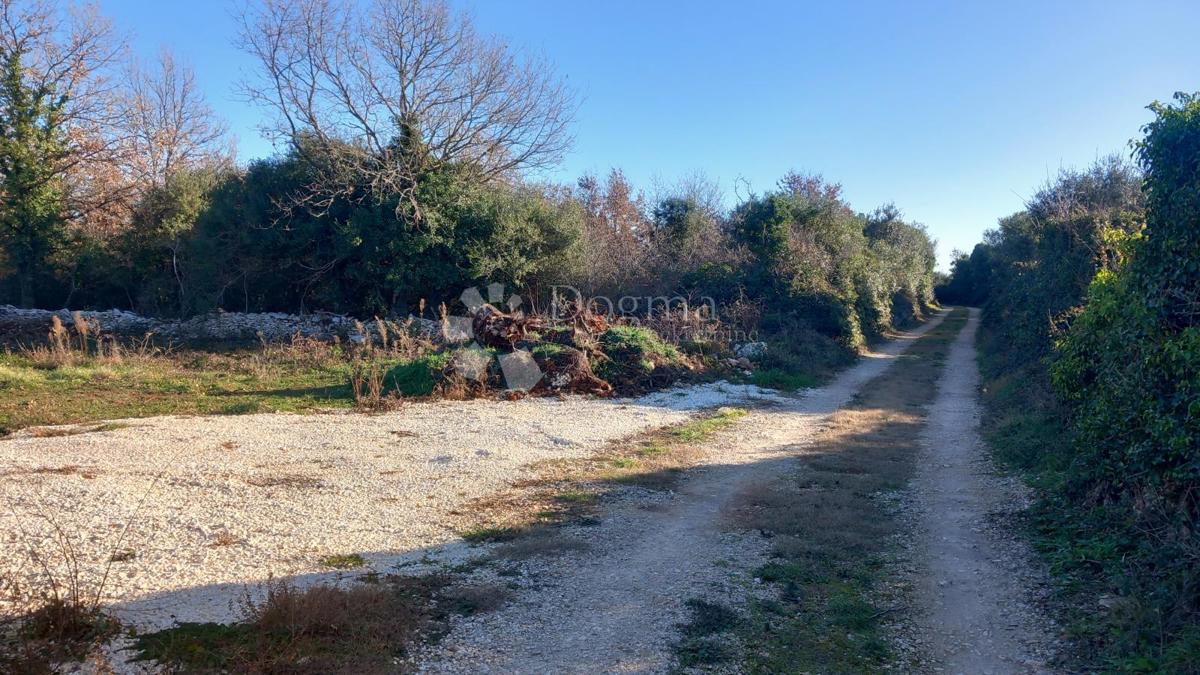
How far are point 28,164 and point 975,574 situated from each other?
31.4m

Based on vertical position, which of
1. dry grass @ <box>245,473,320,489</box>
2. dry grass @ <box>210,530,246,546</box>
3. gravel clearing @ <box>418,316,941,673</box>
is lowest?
gravel clearing @ <box>418,316,941,673</box>

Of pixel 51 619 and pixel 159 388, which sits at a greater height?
pixel 159 388

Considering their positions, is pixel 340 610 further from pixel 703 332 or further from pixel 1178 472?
pixel 703 332

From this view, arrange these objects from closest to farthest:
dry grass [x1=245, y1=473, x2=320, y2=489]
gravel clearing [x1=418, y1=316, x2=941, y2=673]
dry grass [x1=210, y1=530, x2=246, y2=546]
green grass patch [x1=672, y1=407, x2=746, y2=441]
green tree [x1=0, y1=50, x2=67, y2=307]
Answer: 1. gravel clearing [x1=418, y1=316, x2=941, y2=673]
2. dry grass [x1=210, y1=530, x2=246, y2=546]
3. dry grass [x1=245, y1=473, x2=320, y2=489]
4. green grass patch [x1=672, y1=407, x2=746, y2=441]
5. green tree [x1=0, y1=50, x2=67, y2=307]

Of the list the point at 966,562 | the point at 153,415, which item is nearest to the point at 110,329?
the point at 153,415

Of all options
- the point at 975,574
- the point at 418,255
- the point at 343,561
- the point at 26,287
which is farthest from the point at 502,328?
the point at 26,287

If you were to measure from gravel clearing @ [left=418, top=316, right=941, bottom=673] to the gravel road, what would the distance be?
1.39m

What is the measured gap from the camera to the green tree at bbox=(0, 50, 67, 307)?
25.2 metres

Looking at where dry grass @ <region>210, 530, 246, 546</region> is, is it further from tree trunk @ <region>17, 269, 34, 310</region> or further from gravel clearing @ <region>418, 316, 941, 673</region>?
tree trunk @ <region>17, 269, 34, 310</region>

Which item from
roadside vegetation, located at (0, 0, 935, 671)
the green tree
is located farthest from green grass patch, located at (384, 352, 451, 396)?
the green tree

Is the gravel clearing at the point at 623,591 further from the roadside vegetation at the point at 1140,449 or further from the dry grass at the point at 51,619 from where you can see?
the roadside vegetation at the point at 1140,449

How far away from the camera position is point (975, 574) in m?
5.77

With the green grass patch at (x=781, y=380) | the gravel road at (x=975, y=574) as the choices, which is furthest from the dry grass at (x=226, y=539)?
the green grass patch at (x=781, y=380)

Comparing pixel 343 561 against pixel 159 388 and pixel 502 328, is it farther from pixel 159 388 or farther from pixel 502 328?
pixel 502 328
